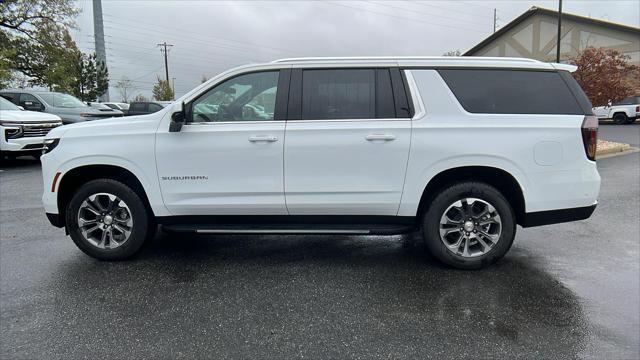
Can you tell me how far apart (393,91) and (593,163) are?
6.25ft

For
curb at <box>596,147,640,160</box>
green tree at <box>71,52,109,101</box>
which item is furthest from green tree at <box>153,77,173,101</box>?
curb at <box>596,147,640,160</box>

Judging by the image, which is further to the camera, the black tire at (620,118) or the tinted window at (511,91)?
the black tire at (620,118)

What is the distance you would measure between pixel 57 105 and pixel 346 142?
520 inches

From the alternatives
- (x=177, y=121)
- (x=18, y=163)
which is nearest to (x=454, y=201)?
(x=177, y=121)

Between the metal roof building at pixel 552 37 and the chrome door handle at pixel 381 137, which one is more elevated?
the metal roof building at pixel 552 37

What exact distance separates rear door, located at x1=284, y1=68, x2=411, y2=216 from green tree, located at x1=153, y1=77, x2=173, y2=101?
211 feet

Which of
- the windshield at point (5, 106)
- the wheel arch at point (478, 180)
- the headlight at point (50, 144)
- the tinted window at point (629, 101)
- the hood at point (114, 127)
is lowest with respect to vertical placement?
the wheel arch at point (478, 180)

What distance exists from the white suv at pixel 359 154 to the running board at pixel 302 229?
0.02m

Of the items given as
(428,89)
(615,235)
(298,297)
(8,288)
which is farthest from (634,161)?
(8,288)

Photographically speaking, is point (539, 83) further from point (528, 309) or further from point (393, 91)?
point (528, 309)

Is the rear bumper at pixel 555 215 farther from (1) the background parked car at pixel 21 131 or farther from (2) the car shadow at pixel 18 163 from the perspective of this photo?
(2) the car shadow at pixel 18 163

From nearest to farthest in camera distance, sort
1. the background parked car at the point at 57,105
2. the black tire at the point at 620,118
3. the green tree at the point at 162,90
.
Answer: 1. the background parked car at the point at 57,105
2. the black tire at the point at 620,118
3. the green tree at the point at 162,90

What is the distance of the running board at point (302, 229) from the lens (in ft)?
13.3

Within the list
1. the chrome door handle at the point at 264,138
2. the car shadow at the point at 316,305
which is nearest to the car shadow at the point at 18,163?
the car shadow at the point at 316,305
